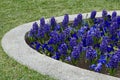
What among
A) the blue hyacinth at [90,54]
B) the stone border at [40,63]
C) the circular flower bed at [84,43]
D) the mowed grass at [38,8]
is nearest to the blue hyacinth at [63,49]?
the circular flower bed at [84,43]

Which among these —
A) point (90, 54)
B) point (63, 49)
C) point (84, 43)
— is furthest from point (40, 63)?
point (84, 43)

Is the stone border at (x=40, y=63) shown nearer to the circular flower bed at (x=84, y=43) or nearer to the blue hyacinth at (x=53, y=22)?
the circular flower bed at (x=84, y=43)

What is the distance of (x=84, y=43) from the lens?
17.8ft

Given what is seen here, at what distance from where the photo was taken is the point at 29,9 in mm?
9148

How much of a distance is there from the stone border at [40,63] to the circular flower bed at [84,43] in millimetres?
205

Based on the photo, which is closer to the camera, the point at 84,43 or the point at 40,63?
the point at 40,63

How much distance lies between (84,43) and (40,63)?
2.95ft

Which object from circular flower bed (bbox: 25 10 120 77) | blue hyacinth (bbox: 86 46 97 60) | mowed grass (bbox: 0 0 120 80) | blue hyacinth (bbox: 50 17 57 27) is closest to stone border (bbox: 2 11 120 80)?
circular flower bed (bbox: 25 10 120 77)

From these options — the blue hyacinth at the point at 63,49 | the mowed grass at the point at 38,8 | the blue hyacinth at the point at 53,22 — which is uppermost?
the blue hyacinth at the point at 63,49

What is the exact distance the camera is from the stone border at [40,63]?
4.39m

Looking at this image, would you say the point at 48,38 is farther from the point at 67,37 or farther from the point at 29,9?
the point at 29,9

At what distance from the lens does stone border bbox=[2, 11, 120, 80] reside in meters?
4.39

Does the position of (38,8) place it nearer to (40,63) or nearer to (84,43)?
(84,43)

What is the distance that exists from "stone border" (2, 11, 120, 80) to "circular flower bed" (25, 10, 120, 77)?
0.21 metres
